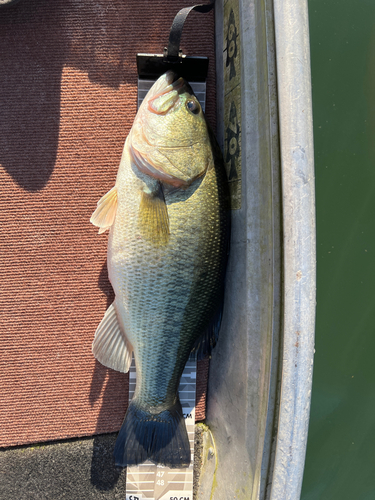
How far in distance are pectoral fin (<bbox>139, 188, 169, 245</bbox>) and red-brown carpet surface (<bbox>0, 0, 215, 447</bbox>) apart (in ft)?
1.49

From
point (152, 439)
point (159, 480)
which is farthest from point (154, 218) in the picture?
point (159, 480)

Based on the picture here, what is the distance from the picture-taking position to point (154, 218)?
3.39 ft

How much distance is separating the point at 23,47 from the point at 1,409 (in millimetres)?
1613

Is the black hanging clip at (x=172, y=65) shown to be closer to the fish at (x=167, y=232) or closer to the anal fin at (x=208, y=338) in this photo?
the fish at (x=167, y=232)

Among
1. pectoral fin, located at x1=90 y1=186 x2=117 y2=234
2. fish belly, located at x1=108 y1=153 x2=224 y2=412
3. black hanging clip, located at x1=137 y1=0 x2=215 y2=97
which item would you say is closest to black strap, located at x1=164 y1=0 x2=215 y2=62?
black hanging clip, located at x1=137 y1=0 x2=215 y2=97

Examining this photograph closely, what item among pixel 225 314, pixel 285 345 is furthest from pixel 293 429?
pixel 225 314

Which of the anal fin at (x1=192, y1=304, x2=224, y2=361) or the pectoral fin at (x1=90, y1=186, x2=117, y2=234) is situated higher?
the pectoral fin at (x1=90, y1=186, x2=117, y2=234)

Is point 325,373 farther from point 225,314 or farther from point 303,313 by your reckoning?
point 303,313

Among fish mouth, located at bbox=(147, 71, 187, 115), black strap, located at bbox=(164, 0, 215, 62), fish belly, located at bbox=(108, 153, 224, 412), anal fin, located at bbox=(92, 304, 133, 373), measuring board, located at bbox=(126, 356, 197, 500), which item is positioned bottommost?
measuring board, located at bbox=(126, 356, 197, 500)

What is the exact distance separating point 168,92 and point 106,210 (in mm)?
465

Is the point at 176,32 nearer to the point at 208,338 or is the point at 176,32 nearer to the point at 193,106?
the point at 193,106

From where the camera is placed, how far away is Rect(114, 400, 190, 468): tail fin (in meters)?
1.22

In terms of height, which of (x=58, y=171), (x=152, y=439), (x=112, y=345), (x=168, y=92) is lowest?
(x=152, y=439)

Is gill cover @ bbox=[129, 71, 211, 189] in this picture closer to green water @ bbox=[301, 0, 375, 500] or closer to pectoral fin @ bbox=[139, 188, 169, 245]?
pectoral fin @ bbox=[139, 188, 169, 245]
